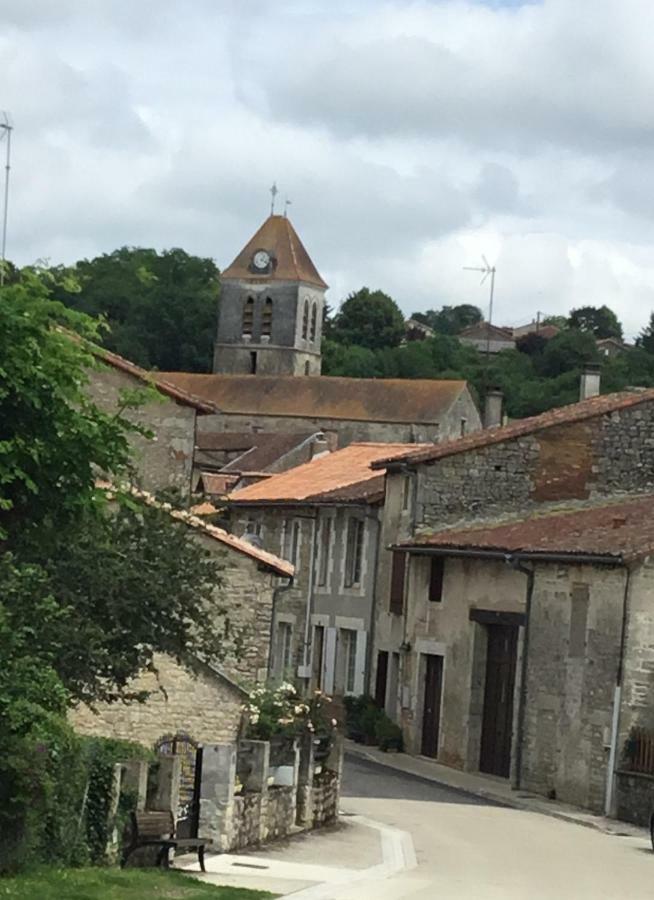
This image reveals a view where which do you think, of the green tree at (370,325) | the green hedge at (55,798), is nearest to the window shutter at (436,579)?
the green hedge at (55,798)

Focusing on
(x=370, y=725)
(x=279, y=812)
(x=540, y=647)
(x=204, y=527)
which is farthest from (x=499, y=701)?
(x=279, y=812)

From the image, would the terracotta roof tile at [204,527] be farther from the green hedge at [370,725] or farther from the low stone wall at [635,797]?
the green hedge at [370,725]

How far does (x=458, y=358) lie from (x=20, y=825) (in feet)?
507

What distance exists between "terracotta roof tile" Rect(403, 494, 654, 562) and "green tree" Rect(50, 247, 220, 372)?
389 feet

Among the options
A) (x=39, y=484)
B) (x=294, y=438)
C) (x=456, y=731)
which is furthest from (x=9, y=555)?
(x=294, y=438)

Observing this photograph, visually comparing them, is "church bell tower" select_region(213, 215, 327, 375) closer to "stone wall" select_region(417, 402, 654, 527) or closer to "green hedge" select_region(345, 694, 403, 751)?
"green hedge" select_region(345, 694, 403, 751)

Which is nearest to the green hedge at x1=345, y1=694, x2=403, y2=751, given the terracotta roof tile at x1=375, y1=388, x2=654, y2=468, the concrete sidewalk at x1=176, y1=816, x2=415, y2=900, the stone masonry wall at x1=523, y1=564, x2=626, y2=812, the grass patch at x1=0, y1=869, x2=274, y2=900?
the terracotta roof tile at x1=375, y1=388, x2=654, y2=468

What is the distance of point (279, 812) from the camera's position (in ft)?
87.7

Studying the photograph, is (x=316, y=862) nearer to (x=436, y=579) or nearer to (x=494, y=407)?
(x=436, y=579)

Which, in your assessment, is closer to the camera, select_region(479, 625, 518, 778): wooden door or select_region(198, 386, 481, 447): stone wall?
select_region(479, 625, 518, 778): wooden door

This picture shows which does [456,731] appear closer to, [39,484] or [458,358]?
[39,484]

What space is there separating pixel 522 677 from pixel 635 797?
5074 mm

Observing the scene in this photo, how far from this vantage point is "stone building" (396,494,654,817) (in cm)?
3566

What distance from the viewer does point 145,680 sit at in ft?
101
